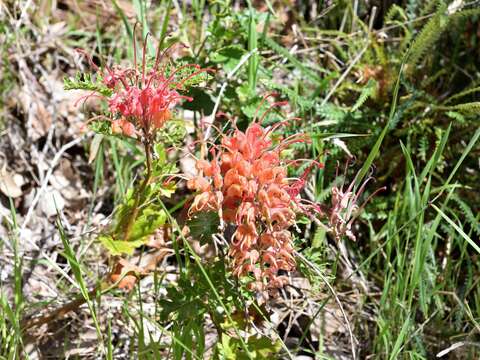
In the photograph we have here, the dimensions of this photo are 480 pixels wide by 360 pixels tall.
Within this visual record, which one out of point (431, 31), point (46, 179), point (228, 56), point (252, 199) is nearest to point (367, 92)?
point (431, 31)

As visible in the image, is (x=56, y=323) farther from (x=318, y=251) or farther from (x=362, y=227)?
(x=362, y=227)

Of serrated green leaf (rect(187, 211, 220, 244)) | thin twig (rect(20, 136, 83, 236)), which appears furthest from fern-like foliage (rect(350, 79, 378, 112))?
thin twig (rect(20, 136, 83, 236))

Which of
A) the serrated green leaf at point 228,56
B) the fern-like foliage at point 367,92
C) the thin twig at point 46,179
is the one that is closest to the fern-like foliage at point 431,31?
the fern-like foliage at point 367,92

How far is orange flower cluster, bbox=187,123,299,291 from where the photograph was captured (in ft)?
5.38

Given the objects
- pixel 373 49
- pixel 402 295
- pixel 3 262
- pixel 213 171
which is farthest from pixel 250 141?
pixel 373 49

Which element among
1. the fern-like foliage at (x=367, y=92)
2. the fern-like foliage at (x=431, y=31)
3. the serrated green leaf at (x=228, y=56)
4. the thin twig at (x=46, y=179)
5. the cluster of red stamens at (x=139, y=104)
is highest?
the fern-like foliage at (x=431, y=31)

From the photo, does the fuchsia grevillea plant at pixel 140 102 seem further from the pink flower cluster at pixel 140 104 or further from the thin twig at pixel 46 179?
the thin twig at pixel 46 179

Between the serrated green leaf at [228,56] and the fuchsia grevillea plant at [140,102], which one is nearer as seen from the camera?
the fuchsia grevillea plant at [140,102]

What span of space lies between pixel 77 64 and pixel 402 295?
1718 mm

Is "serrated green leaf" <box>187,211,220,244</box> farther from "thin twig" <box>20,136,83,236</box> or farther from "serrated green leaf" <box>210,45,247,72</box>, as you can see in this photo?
"thin twig" <box>20,136,83,236</box>

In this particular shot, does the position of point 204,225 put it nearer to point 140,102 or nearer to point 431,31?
point 140,102

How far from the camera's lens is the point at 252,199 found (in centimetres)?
165

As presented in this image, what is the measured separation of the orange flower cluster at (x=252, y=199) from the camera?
5.38 ft

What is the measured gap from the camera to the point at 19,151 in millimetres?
2838
